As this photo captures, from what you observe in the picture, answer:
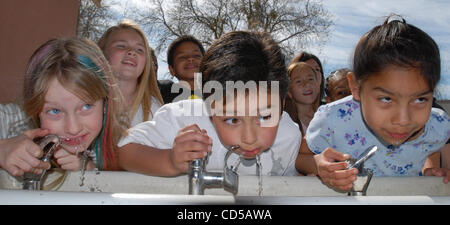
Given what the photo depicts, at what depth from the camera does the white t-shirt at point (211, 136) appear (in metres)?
1.00

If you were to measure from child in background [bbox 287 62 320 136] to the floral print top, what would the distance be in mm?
711

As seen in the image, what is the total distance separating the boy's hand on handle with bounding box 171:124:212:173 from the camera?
0.75 meters

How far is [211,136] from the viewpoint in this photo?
1034 mm

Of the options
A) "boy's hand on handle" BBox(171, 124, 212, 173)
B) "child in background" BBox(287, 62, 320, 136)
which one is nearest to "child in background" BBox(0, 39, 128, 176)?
"boy's hand on handle" BBox(171, 124, 212, 173)

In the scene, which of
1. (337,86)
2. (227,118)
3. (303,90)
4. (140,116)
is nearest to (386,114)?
(227,118)

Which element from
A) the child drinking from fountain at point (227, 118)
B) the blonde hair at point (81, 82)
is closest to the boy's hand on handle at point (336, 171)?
the child drinking from fountain at point (227, 118)

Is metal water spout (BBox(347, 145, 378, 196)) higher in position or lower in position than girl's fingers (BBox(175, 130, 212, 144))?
lower

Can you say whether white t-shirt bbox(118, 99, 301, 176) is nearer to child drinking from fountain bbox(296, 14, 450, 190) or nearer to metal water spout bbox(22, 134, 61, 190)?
child drinking from fountain bbox(296, 14, 450, 190)

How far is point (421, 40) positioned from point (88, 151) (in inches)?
33.0

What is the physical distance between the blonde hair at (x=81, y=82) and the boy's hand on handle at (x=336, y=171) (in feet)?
1.73

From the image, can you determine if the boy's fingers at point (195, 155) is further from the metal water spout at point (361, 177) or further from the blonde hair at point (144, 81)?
the blonde hair at point (144, 81)

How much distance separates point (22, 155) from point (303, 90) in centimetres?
131

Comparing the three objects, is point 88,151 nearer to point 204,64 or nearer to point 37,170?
point 37,170
